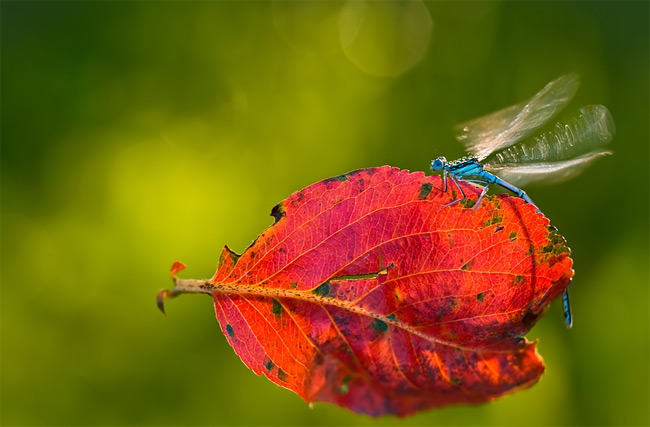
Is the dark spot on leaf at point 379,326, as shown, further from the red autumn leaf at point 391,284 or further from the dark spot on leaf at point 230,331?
the dark spot on leaf at point 230,331

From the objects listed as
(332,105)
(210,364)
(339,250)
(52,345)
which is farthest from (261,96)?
(339,250)

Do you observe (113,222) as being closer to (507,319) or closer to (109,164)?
(109,164)

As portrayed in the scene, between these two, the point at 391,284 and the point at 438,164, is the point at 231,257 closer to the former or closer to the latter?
the point at 391,284

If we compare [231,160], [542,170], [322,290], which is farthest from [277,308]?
[231,160]

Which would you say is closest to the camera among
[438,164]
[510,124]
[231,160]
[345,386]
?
[345,386]

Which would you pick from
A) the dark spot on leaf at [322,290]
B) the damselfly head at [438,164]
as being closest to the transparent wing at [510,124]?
the damselfly head at [438,164]

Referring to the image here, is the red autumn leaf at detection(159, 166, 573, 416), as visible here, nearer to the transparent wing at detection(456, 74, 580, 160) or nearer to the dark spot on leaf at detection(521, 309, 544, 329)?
the dark spot on leaf at detection(521, 309, 544, 329)
